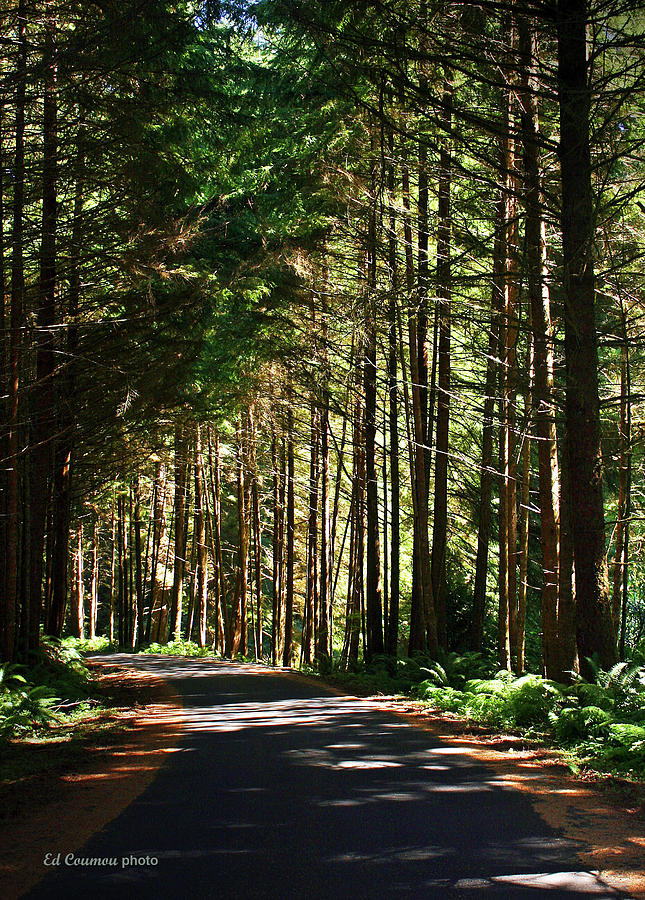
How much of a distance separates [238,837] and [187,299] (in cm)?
969

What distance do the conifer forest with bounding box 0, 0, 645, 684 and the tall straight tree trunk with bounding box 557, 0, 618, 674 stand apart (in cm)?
3

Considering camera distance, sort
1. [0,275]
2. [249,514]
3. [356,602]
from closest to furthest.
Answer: [0,275] < [356,602] < [249,514]

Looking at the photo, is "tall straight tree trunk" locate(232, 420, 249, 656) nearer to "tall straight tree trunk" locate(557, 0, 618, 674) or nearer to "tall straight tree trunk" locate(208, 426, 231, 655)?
"tall straight tree trunk" locate(208, 426, 231, 655)

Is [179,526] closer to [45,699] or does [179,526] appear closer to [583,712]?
[45,699]

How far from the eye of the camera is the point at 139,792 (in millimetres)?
5398

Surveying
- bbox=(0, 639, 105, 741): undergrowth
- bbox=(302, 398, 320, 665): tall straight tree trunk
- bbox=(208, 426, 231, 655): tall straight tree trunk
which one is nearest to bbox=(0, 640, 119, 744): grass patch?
bbox=(0, 639, 105, 741): undergrowth

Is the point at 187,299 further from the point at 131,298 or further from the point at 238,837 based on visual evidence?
the point at 238,837

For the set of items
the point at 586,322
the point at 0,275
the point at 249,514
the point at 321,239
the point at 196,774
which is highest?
the point at 321,239

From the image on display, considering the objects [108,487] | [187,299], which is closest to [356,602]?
[108,487]

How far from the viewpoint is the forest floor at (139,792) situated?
12.5 ft

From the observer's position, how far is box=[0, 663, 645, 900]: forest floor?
150 inches

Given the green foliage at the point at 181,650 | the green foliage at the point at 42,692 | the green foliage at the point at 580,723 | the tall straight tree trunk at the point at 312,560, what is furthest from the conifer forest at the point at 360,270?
the green foliage at the point at 181,650

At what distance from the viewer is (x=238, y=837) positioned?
4219 mm

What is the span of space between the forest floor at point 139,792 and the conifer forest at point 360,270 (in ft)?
5.66
